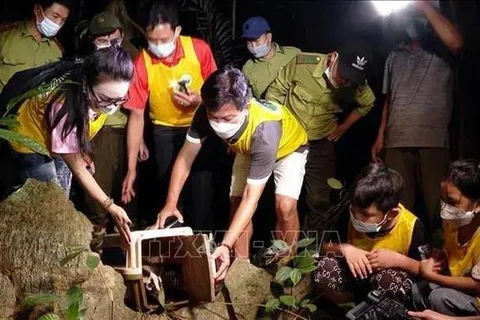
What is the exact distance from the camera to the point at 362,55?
3.95 meters

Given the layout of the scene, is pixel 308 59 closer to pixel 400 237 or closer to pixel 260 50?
pixel 260 50

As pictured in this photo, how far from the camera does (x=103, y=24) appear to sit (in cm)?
386

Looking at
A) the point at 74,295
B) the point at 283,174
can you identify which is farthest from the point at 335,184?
the point at 74,295

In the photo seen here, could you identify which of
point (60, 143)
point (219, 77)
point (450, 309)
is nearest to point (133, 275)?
point (60, 143)

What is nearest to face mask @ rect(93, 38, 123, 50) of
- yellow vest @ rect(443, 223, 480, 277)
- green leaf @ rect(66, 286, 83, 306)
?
green leaf @ rect(66, 286, 83, 306)

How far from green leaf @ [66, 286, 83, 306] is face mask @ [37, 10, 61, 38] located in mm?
1411

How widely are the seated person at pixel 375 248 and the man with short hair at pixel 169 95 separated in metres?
0.79

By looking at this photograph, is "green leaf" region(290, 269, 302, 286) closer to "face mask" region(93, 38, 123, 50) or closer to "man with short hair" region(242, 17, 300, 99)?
"man with short hair" region(242, 17, 300, 99)

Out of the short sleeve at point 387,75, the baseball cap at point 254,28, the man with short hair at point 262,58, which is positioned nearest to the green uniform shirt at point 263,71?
the man with short hair at point 262,58

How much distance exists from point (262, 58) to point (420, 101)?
918mm

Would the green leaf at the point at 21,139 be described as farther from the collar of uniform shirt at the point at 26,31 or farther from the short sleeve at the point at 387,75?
the short sleeve at the point at 387,75

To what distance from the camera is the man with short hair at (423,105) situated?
387 cm

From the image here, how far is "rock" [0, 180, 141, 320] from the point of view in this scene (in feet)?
10.9

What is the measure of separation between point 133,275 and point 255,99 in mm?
1114
